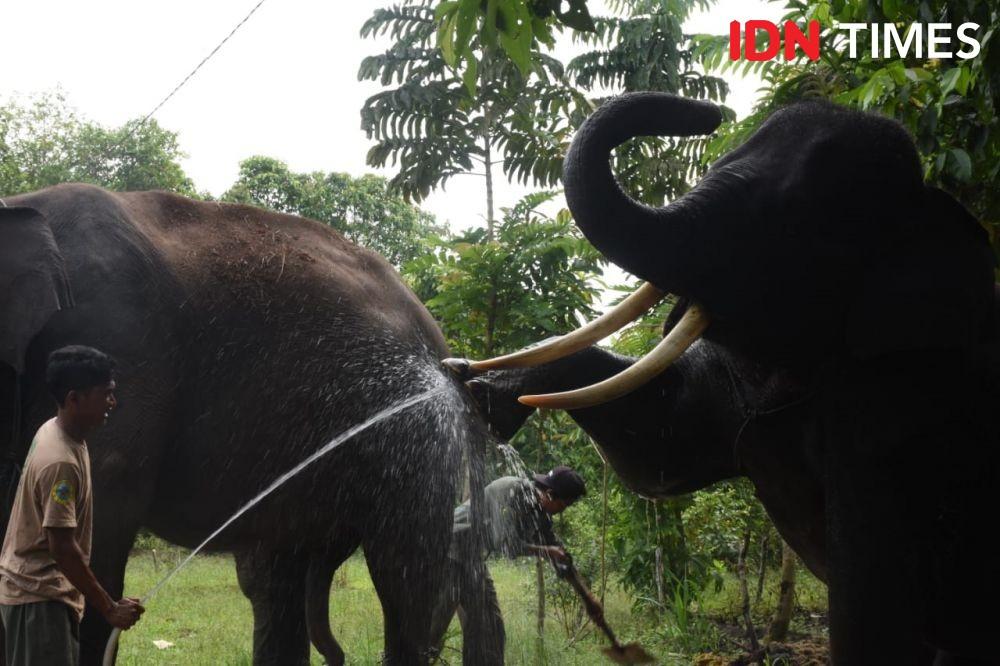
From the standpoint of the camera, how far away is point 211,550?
513cm

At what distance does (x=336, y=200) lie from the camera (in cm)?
1883

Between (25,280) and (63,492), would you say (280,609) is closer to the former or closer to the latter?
(25,280)

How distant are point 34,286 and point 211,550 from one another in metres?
1.62

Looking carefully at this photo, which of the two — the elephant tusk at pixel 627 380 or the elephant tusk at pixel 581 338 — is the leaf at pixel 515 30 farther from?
the elephant tusk at pixel 627 380

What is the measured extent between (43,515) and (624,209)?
2.01m

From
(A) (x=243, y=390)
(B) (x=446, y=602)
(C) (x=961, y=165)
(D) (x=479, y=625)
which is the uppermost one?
(C) (x=961, y=165)

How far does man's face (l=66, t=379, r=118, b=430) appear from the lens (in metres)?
3.35

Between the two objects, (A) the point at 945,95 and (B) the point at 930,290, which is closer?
(B) the point at 930,290

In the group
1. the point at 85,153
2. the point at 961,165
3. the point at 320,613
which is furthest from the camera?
the point at 85,153

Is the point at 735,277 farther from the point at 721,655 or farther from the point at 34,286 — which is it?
the point at 721,655

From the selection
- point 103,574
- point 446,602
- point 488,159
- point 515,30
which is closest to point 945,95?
point 515,30

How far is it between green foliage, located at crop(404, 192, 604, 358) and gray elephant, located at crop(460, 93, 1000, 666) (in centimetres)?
378

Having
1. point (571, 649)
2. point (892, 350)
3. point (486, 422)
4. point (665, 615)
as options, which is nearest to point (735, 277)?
point (892, 350)

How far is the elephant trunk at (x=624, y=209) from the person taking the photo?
98.6 inches
